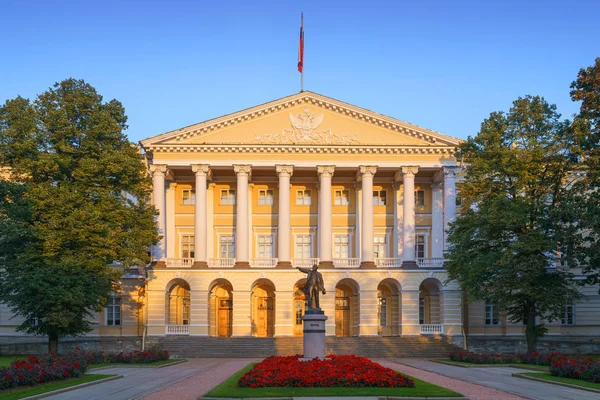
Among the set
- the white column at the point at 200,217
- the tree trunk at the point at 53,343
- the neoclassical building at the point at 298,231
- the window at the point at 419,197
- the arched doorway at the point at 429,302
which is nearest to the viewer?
the tree trunk at the point at 53,343

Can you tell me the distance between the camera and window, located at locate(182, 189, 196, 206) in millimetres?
59469

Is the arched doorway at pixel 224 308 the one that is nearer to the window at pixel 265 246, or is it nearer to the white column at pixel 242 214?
the window at pixel 265 246

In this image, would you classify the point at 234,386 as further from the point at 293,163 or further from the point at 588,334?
the point at 588,334

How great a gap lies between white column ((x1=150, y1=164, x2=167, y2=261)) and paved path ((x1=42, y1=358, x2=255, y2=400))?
17682mm

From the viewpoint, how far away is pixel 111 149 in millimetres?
43250

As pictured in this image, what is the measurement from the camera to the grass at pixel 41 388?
21.5 m

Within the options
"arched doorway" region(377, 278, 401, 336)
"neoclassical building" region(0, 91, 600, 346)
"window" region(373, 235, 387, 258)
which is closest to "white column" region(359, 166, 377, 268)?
"neoclassical building" region(0, 91, 600, 346)

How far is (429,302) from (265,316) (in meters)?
13.8

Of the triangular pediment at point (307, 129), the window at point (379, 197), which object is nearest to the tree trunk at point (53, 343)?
the triangular pediment at point (307, 129)

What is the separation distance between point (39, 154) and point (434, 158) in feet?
99.1

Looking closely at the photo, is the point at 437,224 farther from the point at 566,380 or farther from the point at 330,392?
the point at 330,392

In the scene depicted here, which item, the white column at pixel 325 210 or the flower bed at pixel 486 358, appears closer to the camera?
the flower bed at pixel 486 358

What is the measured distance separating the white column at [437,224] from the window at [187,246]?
20.0 m

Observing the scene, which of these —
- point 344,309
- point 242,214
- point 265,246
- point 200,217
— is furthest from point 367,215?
point 200,217
